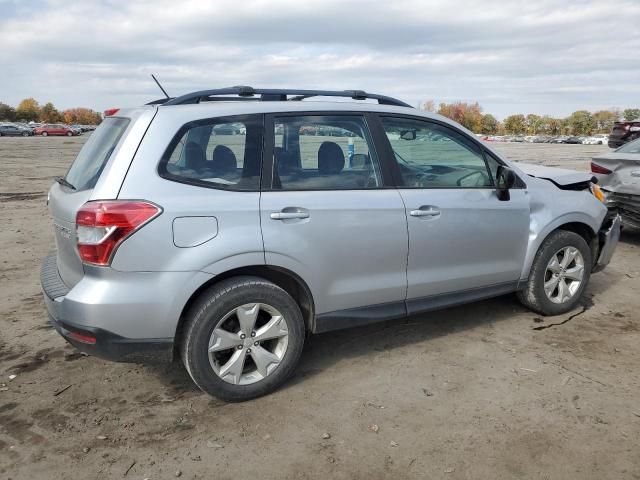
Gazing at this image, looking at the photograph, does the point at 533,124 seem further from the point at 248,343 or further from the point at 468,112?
the point at 248,343

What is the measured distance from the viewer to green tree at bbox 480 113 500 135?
5840 inches

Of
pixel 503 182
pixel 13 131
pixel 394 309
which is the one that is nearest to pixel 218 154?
pixel 394 309

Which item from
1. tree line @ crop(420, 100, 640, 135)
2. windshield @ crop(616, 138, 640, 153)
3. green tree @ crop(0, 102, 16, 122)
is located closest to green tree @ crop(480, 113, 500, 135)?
tree line @ crop(420, 100, 640, 135)

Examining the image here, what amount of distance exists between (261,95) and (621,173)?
529 centimetres

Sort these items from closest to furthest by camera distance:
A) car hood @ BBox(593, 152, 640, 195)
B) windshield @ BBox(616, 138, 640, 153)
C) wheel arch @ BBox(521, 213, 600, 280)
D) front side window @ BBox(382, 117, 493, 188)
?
front side window @ BBox(382, 117, 493, 188)
wheel arch @ BBox(521, 213, 600, 280)
car hood @ BBox(593, 152, 640, 195)
windshield @ BBox(616, 138, 640, 153)

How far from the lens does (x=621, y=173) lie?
22.5ft

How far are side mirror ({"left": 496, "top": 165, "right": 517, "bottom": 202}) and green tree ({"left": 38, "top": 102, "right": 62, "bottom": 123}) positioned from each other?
5354 inches

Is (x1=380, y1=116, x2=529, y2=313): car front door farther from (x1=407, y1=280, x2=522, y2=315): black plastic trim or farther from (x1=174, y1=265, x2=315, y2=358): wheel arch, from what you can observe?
(x1=174, y1=265, x2=315, y2=358): wheel arch

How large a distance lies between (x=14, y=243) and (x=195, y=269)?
562 centimetres

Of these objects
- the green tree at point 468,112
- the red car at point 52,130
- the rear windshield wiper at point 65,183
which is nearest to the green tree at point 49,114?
the red car at point 52,130

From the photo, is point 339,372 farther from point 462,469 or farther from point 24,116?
point 24,116

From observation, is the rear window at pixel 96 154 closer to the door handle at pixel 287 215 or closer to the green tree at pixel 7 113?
the door handle at pixel 287 215

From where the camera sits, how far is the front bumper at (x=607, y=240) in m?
4.85

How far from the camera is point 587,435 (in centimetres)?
294
